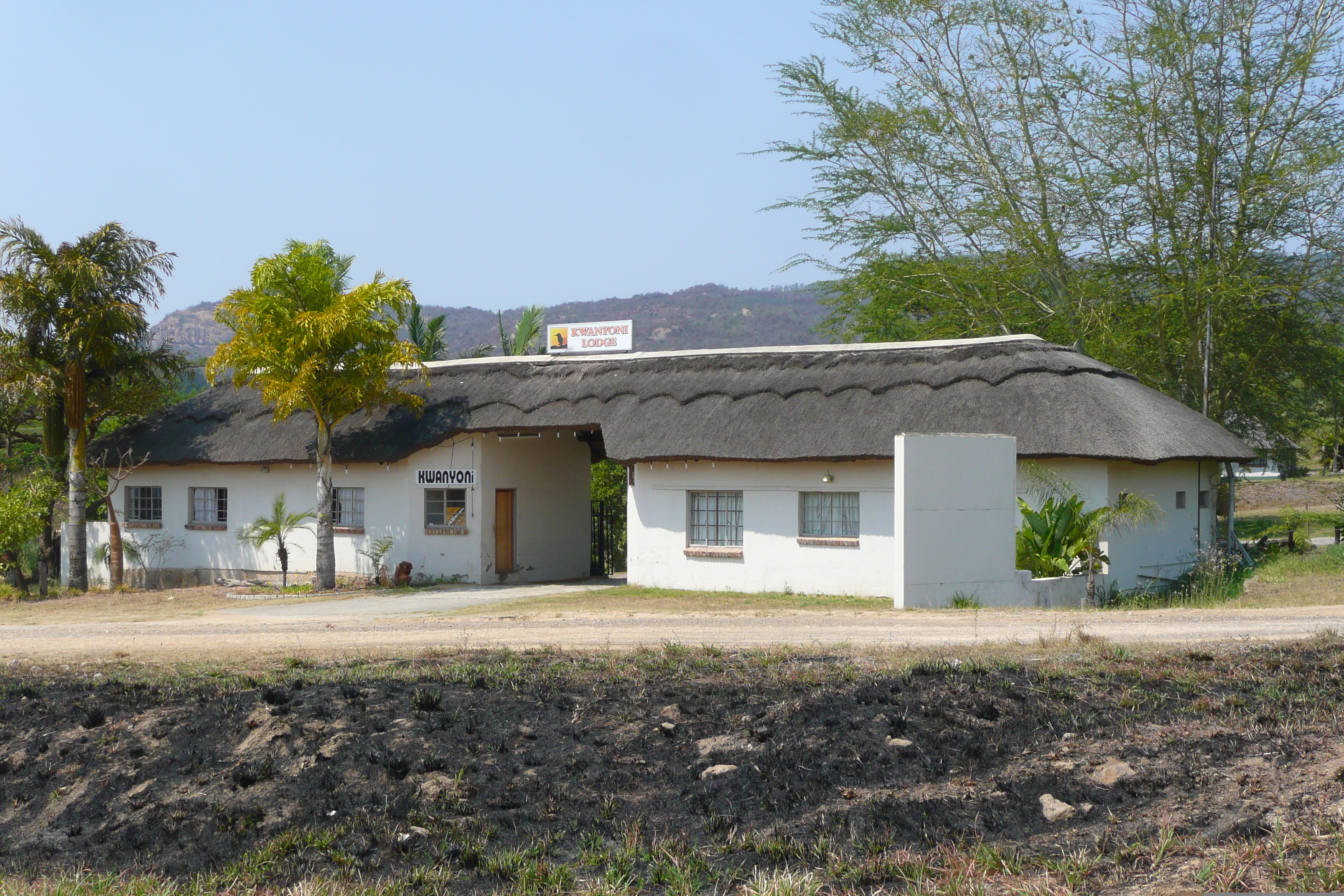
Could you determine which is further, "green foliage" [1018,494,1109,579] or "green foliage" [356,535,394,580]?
"green foliage" [356,535,394,580]

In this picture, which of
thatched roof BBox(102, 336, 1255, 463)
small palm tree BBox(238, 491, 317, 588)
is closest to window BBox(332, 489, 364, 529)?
small palm tree BBox(238, 491, 317, 588)

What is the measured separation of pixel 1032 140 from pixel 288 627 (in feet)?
71.6

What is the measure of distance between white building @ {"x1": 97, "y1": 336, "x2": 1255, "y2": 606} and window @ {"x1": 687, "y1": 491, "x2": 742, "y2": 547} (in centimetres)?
4

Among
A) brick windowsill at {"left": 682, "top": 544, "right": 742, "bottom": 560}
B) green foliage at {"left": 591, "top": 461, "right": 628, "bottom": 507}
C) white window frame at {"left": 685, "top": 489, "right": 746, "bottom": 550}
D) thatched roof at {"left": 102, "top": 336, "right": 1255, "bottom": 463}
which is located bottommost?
brick windowsill at {"left": 682, "top": 544, "right": 742, "bottom": 560}

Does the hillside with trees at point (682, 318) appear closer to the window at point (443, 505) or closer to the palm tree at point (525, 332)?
the palm tree at point (525, 332)

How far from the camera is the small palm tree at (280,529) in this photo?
22641 millimetres

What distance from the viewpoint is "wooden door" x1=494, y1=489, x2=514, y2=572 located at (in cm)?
2398

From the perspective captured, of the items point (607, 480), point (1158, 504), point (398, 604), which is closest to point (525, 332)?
point (607, 480)

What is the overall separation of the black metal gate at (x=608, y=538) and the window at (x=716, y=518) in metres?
5.96

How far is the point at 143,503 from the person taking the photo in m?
26.9

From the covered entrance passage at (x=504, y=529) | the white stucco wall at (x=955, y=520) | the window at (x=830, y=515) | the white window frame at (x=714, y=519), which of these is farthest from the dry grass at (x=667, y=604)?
the covered entrance passage at (x=504, y=529)

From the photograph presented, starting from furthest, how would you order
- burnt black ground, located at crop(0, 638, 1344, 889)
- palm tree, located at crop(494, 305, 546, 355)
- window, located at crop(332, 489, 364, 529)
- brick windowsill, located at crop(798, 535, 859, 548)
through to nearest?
1. palm tree, located at crop(494, 305, 546, 355)
2. window, located at crop(332, 489, 364, 529)
3. brick windowsill, located at crop(798, 535, 859, 548)
4. burnt black ground, located at crop(0, 638, 1344, 889)

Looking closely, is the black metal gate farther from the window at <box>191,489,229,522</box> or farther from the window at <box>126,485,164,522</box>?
the window at <box>126,485,164,522</box>

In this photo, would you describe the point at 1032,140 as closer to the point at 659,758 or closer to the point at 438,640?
the point at 438,640
